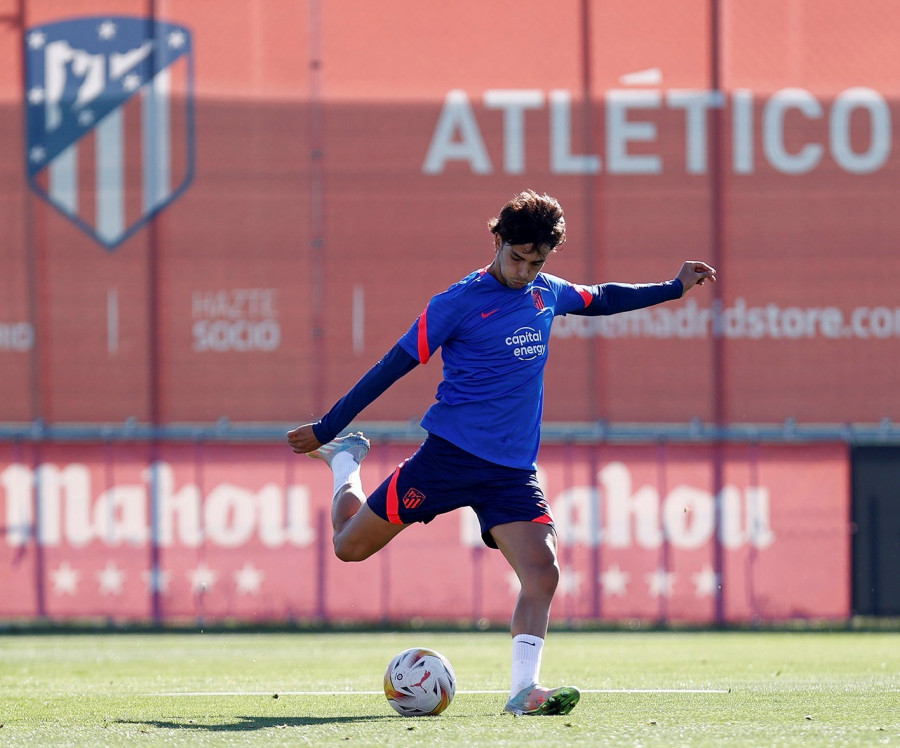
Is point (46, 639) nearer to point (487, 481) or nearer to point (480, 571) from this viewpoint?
point (480, 571)

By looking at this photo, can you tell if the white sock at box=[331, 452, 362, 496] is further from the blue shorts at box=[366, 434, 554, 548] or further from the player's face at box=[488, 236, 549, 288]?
the player's face at box=[488, 236, 549, 288]

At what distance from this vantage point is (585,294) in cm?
609

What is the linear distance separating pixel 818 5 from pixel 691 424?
363cm

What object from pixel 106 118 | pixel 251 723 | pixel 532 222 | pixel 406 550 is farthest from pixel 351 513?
pixel 106 118

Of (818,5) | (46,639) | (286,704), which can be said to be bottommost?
(46,639)

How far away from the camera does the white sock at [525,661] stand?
5462 mm

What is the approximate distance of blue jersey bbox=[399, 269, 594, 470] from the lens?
5633mm

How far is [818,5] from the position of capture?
500 inches

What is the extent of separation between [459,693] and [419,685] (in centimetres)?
92

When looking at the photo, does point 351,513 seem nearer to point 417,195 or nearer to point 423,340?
point 423,340

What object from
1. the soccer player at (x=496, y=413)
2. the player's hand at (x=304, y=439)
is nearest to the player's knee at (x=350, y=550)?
the soccer player at (x=496, y=413)

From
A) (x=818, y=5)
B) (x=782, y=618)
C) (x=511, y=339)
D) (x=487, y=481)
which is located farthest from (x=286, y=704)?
(x=818, y=5)

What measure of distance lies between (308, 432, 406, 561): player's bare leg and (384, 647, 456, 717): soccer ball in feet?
1.60

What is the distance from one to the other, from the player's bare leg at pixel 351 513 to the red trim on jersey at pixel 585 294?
1.15 m
